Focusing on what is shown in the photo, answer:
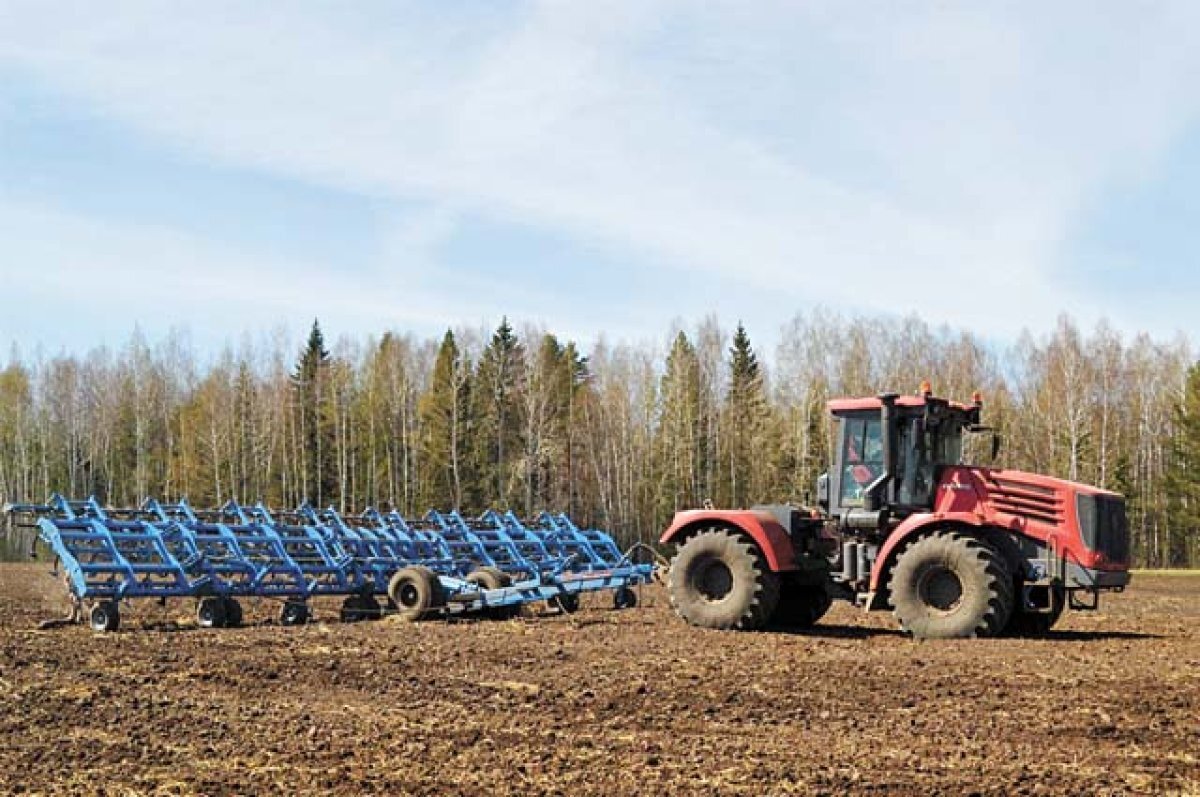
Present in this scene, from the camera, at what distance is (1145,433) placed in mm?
51469

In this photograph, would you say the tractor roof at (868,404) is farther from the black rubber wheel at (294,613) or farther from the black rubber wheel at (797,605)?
the black rubber wheel at (294,613)

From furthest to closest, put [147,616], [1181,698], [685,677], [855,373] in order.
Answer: [855,373]
[147,616]
[685,677]
[1181,698]

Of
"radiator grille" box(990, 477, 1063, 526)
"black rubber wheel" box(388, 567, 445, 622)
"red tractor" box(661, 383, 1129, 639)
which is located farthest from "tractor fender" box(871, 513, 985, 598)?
"black rubber wheel" box(388, 567, 445, 622)

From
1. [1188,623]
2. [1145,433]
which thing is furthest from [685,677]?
[1145,433]

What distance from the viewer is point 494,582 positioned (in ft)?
54.1

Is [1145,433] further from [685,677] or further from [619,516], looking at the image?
[685,677]

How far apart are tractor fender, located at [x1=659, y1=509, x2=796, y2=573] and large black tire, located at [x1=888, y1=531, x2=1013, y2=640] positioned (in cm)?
130

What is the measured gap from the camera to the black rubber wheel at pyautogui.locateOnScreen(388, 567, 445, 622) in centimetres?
1575

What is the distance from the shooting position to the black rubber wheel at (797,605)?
15.1 m

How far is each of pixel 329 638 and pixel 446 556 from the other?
440cm

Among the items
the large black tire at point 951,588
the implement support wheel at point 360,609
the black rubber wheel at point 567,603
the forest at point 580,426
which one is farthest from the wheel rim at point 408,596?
the forest at point 580,426

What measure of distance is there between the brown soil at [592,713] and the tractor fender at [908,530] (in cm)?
72

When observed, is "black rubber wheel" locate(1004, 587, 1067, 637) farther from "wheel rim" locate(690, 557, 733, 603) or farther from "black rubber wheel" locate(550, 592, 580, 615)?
"black rubber wheel" locate(550, 592, 580, 615)

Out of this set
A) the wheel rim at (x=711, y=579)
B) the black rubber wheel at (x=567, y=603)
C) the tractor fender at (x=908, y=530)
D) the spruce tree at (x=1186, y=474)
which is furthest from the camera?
the spruce tree at (x=1186, y=474)
